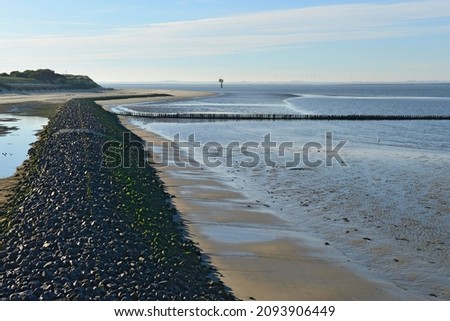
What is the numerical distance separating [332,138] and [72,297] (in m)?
37.4

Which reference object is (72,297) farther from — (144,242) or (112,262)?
(144,242)

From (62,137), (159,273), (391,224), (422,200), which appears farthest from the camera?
(62,137)

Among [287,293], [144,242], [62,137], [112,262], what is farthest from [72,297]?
[62,137]

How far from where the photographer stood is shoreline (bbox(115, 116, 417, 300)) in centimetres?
1155

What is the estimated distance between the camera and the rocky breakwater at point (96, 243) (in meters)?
9.59

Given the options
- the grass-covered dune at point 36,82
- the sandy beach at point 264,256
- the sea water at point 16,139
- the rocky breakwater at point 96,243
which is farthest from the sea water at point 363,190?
the grass-covered dune at point 36,82

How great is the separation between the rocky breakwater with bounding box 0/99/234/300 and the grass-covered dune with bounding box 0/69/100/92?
339ft

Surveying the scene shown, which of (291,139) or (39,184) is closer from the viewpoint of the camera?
(39,184)

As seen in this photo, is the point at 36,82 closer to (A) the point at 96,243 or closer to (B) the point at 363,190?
(B) the point at 363,190

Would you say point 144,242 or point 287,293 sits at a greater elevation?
point 144,242

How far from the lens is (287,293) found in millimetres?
11375

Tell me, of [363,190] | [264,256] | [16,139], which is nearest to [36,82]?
[16,139]

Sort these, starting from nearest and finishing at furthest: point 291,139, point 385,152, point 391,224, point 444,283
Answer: point 444,283 → point 391,224 → point 385,152 → point 291,139

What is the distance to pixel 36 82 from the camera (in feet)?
441
